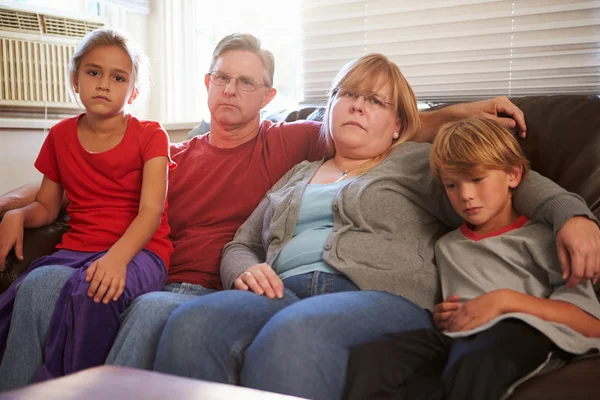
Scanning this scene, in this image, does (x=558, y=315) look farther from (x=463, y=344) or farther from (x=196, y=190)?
(x=196, y=190)

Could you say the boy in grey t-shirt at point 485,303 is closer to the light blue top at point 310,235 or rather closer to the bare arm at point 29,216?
the light blue top at point 310,235

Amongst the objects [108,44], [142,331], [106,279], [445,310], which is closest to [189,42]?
[108,44]

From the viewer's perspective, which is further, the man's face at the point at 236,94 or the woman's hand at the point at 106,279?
the man's face at the point at 236,94

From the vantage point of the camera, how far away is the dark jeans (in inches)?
42.5

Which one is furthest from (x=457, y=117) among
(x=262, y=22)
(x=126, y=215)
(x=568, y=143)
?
(x=262, y=22)

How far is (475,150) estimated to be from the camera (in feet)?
4.53

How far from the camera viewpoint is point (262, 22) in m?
3.03

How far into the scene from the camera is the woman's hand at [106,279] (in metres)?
1.48

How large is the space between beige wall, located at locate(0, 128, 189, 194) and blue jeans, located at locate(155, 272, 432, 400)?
58.3 inches

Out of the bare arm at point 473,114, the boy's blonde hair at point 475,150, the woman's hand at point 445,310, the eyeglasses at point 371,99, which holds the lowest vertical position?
the woman's hand at point 445,310

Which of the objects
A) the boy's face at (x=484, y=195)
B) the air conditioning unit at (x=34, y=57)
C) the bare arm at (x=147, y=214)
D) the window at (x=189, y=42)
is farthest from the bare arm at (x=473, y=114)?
the air conditioning unit at (x=34, y=57)

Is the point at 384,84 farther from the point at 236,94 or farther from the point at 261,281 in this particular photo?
the point at 261,281

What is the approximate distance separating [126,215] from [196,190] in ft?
0.75

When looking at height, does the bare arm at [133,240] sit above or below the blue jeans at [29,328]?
above
